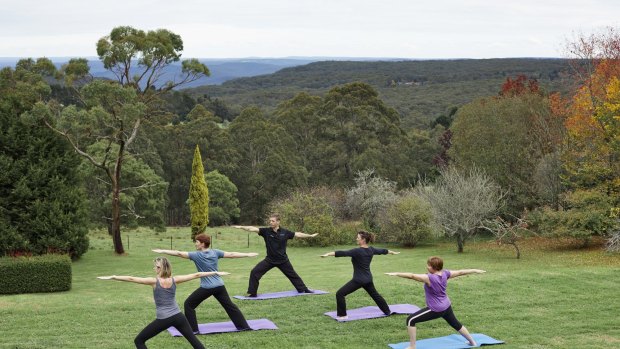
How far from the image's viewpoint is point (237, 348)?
520 inches

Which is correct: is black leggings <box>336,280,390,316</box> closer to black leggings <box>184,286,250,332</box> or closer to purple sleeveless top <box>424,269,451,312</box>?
black leggings <box>184,286,250,332</box>

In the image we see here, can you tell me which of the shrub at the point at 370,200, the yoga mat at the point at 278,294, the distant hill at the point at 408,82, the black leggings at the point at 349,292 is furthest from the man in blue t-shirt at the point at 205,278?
the distant hill at the point at 408,82

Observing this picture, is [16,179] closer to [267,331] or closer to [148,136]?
[267,331]

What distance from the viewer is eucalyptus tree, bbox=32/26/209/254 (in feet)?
99.3

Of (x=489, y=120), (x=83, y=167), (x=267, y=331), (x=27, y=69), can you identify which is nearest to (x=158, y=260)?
(x=267, y=331)

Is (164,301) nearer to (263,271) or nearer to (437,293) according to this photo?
(437,293)

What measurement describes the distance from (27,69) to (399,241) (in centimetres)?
2023

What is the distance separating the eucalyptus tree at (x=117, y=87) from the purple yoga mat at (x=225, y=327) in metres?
17.0

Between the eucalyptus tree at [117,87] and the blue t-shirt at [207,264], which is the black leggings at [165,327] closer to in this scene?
the blue t-shirt at [207,264]

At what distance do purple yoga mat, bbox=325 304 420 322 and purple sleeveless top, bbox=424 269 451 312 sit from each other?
297 cm

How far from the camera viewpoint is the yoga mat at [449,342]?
13.2 metres

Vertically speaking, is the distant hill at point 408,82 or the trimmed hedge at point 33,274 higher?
the distant hill at point 408,82

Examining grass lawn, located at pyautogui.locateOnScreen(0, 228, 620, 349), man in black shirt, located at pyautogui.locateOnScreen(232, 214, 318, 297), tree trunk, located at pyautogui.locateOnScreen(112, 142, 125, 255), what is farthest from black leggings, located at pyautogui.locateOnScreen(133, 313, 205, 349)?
tree trunk, located at pyautogui.locateOnScreen(112, 142, 125, 255)

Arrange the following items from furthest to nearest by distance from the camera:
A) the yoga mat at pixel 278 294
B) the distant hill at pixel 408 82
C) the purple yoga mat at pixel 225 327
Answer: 1. the distant hill at pixel 408 82
2. the yoga mat at pixel 278 294
3. the purple yoga mat at pixel 225 327
